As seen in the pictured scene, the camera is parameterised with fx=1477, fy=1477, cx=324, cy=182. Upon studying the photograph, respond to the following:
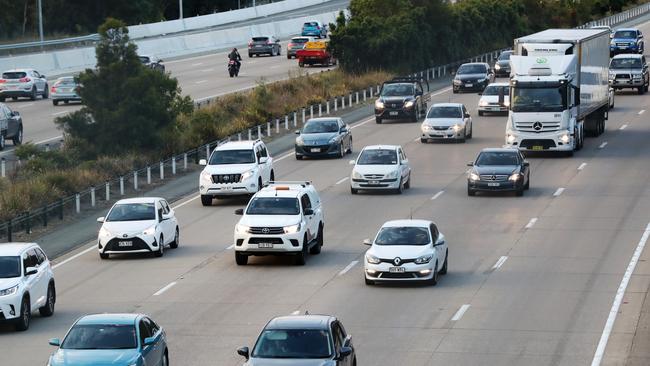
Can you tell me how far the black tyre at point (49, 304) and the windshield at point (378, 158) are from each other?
1779 centimetres

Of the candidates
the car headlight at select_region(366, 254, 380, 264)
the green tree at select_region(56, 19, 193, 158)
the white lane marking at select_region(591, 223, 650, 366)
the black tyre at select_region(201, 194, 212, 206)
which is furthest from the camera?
the green tree at select_region(56, 19, 193, 158)

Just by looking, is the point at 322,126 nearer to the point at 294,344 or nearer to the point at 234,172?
the point at 234,172

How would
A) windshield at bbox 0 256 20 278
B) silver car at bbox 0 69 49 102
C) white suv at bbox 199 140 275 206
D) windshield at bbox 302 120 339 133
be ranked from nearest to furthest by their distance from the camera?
windshield at bbox 0 256 20 278 → white suv at bbox 199 140 275 206 → windshield at bbox 302 120 339 133 → silver car at bbox 0 69 49 102

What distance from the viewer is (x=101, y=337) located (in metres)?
20.9

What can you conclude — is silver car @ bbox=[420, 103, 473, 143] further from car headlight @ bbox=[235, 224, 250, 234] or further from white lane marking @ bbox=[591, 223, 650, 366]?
car headlight @ bbox=[235, 224, 250, 234]

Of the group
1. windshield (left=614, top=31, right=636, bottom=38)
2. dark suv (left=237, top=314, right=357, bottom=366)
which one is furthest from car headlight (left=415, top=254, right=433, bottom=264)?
windshield (left=614, top=31, right=636, bottom=38)

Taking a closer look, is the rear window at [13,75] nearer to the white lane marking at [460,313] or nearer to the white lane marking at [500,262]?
the white lane marking at [500,262]

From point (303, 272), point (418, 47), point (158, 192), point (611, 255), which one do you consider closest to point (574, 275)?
point (611, 255)

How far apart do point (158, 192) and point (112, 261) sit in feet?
37.9

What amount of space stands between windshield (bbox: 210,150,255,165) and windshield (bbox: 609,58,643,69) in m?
35.3

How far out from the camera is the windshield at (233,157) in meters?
44.1

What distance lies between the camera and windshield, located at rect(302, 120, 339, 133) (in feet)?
176

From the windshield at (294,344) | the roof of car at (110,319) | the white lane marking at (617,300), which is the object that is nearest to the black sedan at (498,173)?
the white lane marking at (617,300)

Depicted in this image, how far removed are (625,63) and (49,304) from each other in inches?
2045
